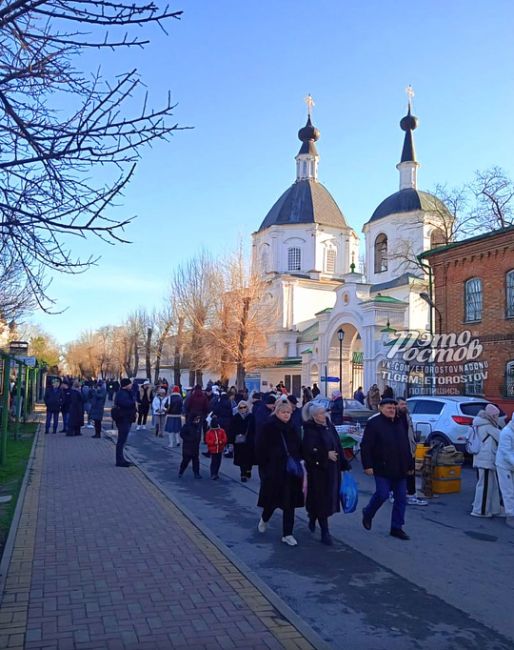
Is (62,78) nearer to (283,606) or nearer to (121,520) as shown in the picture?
(283,606)

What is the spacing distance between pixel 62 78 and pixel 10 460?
10.3 meters

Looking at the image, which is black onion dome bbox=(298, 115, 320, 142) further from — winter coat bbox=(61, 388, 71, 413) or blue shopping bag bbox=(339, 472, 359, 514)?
blue shopping bag bbox=(339, 472, 359, 514)

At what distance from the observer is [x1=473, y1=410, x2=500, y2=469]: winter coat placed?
30.7 ft

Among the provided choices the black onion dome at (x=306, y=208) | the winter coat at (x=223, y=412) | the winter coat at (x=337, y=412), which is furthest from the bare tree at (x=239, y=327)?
the winter coat at (x=223, y=412)

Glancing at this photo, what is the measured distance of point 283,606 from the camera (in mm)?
5195

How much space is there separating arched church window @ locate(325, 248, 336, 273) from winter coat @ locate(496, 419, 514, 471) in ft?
166

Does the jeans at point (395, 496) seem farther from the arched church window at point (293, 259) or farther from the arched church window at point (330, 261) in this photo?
the arched church window at point (330, 261)

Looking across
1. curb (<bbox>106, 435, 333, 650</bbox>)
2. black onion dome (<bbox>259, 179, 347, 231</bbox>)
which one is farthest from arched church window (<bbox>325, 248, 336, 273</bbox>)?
curb (<bbox>106, 435, 333, 650</bbox>)

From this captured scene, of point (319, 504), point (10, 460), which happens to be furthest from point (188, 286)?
point (319, 504)

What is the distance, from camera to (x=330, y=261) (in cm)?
5909

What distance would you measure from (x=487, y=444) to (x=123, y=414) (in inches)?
276

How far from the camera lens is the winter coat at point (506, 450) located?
28.2ft

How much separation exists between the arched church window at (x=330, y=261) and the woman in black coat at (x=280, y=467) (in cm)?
5171

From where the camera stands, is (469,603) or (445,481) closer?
(469,603)
